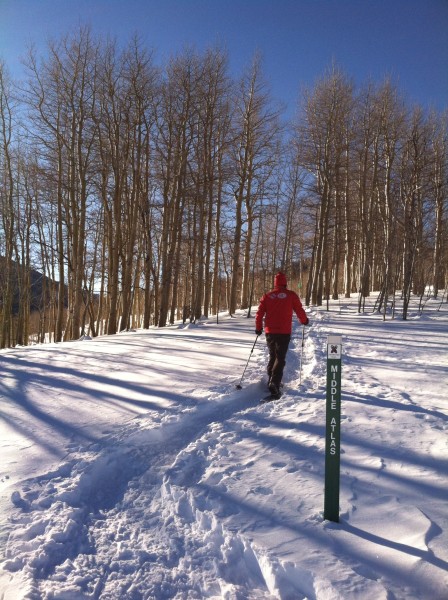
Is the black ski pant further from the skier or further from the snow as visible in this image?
the snow

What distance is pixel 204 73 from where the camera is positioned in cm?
1542

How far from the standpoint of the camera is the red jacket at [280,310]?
6.30 meters

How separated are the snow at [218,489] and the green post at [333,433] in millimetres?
154

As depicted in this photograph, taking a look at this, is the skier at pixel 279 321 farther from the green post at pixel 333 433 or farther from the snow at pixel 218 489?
the green post at pixel 333 433

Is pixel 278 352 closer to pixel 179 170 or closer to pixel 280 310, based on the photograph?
pixel 280 310

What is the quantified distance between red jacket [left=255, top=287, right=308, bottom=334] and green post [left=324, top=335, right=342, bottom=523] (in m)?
3.46

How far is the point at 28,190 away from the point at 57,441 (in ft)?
66.4

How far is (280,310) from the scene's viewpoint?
20.7 ft

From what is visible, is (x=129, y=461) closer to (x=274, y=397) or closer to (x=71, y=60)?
(x=274, y=397)

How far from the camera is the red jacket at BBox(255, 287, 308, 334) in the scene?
6.30 m

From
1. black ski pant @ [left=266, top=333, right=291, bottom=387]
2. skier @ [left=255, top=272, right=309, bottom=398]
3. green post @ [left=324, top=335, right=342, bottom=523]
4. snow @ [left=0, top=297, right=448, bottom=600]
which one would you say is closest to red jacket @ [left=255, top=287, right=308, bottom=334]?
skier @ [left=255, top=272, right=309, bottom=398]

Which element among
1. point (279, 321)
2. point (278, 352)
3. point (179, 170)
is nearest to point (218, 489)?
point (278, 352)

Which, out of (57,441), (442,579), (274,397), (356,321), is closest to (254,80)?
(356,321)

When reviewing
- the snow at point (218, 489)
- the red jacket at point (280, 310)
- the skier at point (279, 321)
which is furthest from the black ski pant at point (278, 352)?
the snow at point (218, 489)
